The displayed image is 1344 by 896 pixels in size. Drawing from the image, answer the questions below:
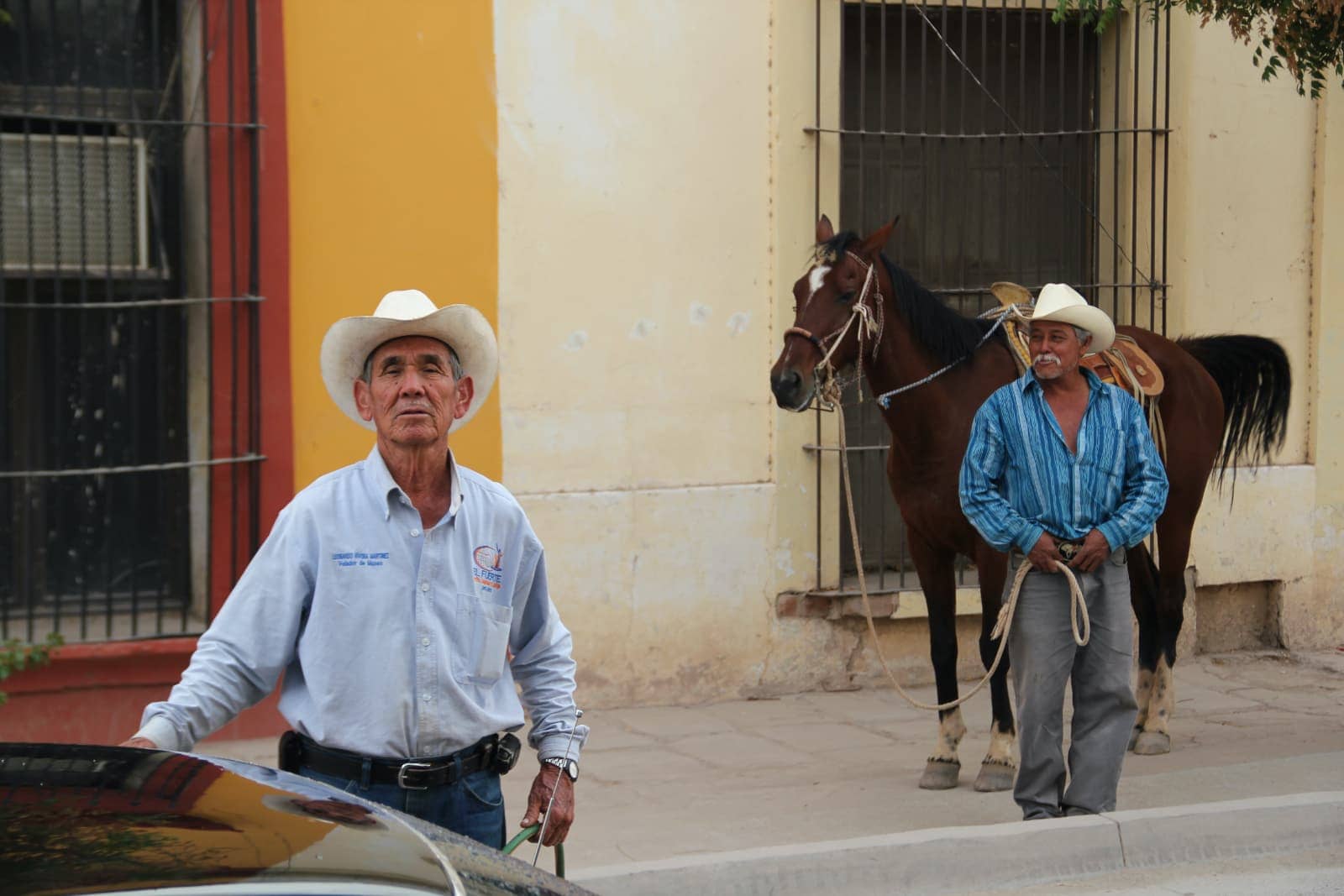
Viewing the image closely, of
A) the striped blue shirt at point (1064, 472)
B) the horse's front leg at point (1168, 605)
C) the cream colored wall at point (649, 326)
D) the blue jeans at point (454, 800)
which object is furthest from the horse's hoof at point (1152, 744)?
the blue jeans at point (454, 800)

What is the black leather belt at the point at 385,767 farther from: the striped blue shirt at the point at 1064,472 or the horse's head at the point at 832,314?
the horse's head at the point at 832,314

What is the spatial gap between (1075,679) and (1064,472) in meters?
0.73

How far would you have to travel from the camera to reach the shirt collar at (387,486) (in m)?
3.19

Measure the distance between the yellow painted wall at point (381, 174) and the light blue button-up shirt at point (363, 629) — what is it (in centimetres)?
429

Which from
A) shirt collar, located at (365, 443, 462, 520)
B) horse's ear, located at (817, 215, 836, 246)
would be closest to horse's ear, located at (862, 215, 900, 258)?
horse's ear, located at (817, 215, 836, 246)

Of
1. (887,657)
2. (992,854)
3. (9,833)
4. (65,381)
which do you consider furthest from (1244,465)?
(9,833)

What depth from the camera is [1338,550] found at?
9547 millimetres

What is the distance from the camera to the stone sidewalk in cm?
602

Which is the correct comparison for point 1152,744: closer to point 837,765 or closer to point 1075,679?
point 837,765

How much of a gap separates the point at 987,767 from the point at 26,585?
3922 mm

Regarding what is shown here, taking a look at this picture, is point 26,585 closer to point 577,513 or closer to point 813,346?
point 577,513

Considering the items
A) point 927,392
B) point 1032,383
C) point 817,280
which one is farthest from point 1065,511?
point 817,280

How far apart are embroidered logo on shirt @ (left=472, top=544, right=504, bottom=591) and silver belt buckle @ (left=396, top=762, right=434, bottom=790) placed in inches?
13.9

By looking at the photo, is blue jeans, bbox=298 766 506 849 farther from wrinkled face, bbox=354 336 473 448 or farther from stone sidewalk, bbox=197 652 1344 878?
stone sidewalk, bbox=197 652 1344 878
